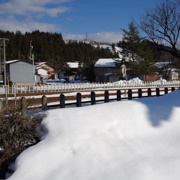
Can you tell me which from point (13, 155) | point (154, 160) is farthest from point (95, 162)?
point (13, 155)

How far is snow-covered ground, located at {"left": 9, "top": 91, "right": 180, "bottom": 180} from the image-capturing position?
157 inches

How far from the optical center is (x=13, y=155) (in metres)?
4.81

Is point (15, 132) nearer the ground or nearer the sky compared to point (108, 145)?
nearer the sky

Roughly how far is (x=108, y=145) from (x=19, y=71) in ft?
133

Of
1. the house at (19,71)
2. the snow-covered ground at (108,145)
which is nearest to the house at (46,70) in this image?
the house at (19,71)

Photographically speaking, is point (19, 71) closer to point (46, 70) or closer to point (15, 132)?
point (46, 70)

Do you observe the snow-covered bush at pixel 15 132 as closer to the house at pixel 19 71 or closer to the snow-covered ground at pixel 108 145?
the snow-covered ground at pixel 108 145

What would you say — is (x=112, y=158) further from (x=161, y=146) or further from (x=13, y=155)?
(x=13, y=155)

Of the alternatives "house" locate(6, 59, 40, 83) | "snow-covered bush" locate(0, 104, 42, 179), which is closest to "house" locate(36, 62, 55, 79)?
"house" locate(6, 59, 40, 83)

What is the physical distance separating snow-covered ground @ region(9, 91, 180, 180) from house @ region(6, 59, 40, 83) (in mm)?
38638

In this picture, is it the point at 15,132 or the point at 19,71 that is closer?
the point at 15,132

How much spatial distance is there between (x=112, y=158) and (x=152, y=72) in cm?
3714

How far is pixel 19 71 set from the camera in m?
41.9

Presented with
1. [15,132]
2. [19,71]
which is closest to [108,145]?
[15,132]
